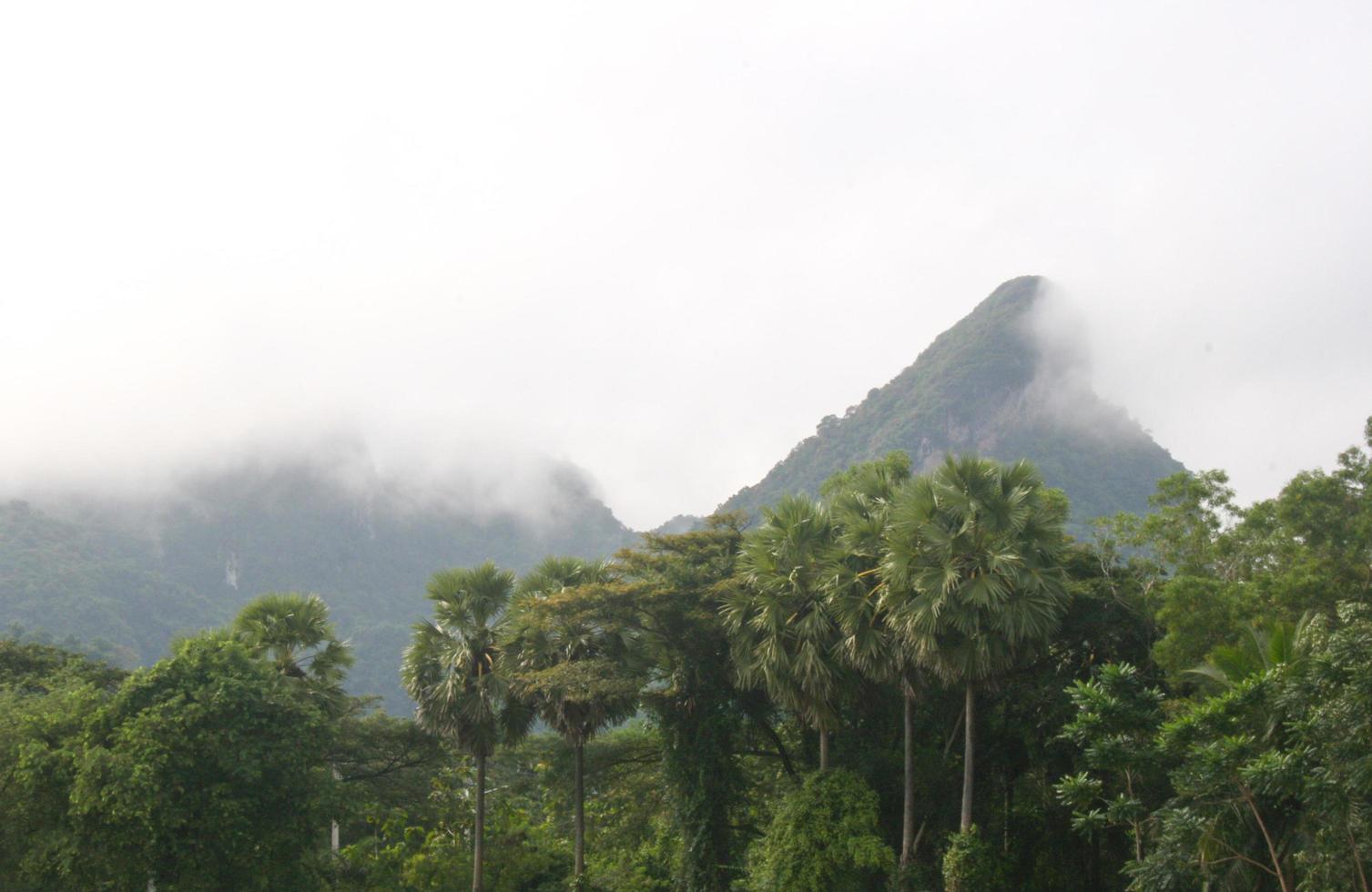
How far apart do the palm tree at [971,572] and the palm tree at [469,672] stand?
10.7m

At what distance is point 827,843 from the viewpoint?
69.9 ft

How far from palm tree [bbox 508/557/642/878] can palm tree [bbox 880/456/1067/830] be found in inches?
292

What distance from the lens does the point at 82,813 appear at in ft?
67.3

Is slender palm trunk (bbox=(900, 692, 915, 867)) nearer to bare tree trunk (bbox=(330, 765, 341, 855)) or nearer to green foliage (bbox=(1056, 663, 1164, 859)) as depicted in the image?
green foliage (bbox=(1056, 663, 1164, 859))

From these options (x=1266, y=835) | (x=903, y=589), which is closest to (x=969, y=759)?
(x=903, y=589)

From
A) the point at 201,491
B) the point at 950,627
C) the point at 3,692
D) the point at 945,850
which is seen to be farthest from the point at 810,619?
the point at 201,491

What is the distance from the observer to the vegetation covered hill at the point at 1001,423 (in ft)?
307

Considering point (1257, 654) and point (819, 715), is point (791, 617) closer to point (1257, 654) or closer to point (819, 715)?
point (819, 715)

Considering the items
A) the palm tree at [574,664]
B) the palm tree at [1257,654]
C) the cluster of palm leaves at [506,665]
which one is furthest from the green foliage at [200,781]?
the palm tree at [1257,654]

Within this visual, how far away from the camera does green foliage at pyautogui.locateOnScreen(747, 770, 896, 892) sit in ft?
68.9

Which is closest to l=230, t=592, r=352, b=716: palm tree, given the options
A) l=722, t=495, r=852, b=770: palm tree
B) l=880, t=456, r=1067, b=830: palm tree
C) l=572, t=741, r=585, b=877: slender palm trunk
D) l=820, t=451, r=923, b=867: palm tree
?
l=572, t=741, r=585, b=877: slender palm trunk

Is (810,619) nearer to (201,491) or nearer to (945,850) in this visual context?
(945,850)

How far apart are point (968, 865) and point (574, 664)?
9.40 metres

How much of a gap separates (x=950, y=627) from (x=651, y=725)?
33.5ft
